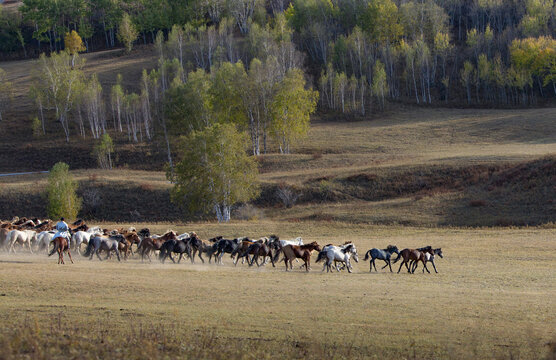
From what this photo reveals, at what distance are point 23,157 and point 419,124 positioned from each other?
68793mm

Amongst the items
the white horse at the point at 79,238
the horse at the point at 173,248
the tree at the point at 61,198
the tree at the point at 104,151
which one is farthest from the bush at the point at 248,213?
the tree at the point at 104,151

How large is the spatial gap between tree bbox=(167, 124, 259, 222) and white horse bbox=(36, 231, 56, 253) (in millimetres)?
23795

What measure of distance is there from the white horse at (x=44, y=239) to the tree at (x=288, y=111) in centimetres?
5362

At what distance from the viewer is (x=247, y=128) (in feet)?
281

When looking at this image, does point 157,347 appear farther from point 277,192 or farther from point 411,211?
point 277,192

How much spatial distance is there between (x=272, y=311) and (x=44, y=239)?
19.3m

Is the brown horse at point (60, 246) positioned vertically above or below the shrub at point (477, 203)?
above

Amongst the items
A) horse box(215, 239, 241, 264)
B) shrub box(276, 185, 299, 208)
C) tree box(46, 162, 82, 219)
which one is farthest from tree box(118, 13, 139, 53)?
horse box(215, 239, 241, 264)

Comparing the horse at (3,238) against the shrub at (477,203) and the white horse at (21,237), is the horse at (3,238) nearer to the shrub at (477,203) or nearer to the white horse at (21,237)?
the white horse at (21,237)

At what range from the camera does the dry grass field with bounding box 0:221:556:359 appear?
12.9 m

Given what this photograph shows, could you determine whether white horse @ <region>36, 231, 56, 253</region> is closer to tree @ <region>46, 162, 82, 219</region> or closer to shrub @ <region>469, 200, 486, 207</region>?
tree @ <region>46, 162, 82, 219</region>

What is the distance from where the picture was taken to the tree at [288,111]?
268 feet

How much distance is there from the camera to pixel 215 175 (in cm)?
5475

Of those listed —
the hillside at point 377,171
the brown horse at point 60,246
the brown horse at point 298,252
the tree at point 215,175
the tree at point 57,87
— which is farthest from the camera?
the tree at point 57,87
